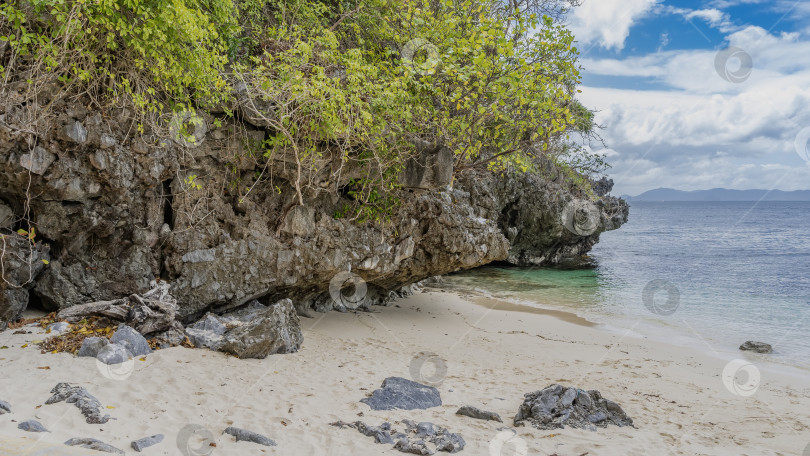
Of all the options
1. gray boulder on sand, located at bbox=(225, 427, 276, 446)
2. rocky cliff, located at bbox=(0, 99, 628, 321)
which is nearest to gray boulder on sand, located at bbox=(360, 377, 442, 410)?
gray boulder on sand, located at bbox=(225, 427, 276, 446)

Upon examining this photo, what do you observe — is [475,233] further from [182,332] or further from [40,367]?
[40,367]

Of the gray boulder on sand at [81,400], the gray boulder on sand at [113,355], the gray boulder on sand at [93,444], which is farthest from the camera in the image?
the gray boulder on sand at [113,355]

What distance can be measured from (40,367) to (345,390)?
12.2 feet

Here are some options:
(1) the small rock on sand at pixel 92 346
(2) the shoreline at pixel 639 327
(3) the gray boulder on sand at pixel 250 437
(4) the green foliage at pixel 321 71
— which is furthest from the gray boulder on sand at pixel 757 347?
(1) the small rock on sand at pixel 92 346

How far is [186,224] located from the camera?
350 inches

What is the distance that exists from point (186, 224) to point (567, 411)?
7021 mm

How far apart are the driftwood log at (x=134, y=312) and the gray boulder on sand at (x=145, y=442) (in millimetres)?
3265

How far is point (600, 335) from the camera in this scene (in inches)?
504

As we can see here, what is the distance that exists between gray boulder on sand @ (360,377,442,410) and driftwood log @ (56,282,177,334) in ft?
11.8

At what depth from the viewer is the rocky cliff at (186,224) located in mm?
7344

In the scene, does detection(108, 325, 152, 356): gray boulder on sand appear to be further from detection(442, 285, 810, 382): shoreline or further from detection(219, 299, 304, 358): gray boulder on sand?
detection(442, 285, 810, 382): shoreline

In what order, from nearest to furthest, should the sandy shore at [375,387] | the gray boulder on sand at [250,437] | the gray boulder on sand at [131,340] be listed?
1. the gray boulder on sand at [250,437]
2. the sandy shore at [375,387]
3. the gray boulder on sand at [131,340]

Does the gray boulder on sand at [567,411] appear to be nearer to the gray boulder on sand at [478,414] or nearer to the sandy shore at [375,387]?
the sandy shore at [375,387]

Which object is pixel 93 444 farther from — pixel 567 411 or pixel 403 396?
pixel 567 411
